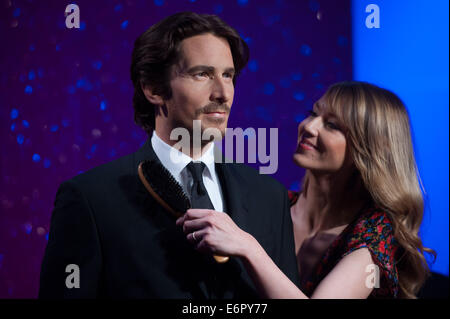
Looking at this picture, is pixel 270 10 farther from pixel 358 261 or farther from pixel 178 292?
pixel 178 292

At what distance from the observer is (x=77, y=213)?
89 centimetres

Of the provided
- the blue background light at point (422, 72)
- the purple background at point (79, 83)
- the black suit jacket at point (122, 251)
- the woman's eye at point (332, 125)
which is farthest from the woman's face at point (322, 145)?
the black suit jacket at point (122, 251)

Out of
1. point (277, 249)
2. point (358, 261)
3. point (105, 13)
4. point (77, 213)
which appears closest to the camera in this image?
point (77, 213)

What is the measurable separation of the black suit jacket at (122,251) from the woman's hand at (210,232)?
0.06 metres

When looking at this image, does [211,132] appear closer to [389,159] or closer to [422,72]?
[389,159]

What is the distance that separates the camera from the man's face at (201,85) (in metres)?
0.95

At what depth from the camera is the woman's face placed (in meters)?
1.36

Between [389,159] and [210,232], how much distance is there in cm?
73

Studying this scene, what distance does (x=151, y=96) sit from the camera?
40.2 inches

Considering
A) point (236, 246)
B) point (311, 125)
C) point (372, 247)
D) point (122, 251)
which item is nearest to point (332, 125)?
point (311, 125)

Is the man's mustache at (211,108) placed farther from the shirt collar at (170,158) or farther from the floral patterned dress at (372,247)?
the floral patterned dress at (372,247)

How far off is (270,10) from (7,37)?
751mm

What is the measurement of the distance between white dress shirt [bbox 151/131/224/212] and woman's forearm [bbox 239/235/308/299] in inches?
5.3

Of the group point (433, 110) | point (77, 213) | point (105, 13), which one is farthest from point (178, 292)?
point (433, 110)
